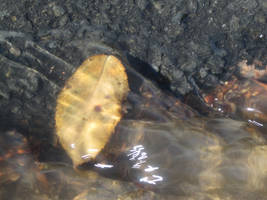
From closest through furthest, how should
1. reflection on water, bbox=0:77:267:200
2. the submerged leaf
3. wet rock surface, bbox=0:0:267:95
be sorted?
reflection on water, bbox=0:77:267:200 < the submerged leaf < wet rock surface, bbox=0:0:267:95

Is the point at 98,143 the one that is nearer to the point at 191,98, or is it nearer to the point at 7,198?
the point at 7,198

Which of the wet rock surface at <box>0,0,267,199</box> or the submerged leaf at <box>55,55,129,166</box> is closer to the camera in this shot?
the submerged leaf at <box>55,55,129,166</box>

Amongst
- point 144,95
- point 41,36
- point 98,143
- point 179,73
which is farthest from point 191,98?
point 41,36

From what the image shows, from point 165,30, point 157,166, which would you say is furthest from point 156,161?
point 165,30

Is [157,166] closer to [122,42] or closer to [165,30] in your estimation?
[122,42]

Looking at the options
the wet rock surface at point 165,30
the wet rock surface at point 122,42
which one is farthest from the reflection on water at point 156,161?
the wet rock surface at point 165,30

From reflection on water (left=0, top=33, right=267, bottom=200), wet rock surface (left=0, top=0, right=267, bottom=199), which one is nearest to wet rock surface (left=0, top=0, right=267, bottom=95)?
wet rock surface (left=0, top=0, right=267, bottom=199)

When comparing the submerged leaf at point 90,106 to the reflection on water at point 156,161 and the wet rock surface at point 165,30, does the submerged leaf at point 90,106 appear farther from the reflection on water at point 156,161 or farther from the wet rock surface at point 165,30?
the wet rock surface at point 165,30

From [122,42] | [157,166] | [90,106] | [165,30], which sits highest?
[165,30]

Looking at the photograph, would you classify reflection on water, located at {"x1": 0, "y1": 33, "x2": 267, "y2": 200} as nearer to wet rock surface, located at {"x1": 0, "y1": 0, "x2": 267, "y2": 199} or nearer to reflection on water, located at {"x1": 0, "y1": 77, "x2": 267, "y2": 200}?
reflection on water, located at {"x1": 0, "y1": 77, "x2": 267, "y2": 200}

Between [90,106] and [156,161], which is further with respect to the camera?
[90,106]
